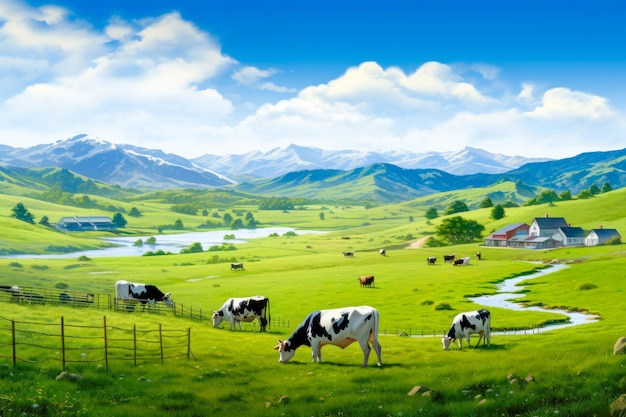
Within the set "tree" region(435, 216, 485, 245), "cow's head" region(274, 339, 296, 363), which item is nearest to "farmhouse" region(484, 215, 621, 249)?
"tree" region(435, 216, 485, 245)

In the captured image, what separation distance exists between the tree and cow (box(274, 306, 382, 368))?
6450 inches

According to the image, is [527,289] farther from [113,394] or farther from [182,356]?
[113,394]

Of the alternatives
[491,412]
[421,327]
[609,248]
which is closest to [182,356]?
[491,412]

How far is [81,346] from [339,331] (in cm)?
1492

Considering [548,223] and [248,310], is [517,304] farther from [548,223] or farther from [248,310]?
[548,223]

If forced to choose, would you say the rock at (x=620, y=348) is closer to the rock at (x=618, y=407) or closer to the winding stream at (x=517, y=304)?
the rock at (x=618, y=407)

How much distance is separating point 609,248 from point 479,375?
418 feet

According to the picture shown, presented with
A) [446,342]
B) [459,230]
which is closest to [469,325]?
[446,342]

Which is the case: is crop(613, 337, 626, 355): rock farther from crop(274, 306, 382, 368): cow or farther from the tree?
the tree

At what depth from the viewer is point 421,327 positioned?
2197 inches

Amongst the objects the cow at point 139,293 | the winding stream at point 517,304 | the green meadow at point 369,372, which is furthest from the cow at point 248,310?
the winding stream at point 517,304

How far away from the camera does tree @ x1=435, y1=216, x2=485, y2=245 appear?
601 ft

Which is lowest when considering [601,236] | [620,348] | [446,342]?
[446,342]

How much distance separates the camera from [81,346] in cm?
2814
